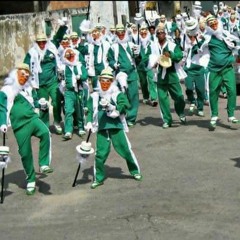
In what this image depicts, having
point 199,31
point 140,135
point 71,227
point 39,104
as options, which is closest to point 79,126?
point 140,135

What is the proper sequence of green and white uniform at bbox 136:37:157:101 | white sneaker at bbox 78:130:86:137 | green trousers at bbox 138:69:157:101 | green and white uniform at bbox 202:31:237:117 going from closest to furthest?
green and white uniform at bbox 202:31:237:117 < white sneaker at bbox 78:130:86:137 < green and white uniform at bbox 136:37:157:101 < green trousers at bbox 138:69:157:101

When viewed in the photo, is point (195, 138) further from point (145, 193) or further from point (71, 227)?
point (71, 227)

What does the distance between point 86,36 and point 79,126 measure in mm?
2935

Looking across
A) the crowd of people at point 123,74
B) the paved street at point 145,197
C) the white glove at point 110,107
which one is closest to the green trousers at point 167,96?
the crowd of people at point 123,74

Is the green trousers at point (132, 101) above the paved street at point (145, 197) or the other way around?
above

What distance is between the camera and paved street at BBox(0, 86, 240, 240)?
704cm

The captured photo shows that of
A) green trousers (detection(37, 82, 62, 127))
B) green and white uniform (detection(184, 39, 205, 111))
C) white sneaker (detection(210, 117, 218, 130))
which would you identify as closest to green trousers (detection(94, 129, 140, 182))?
white sneaker (detection(210, 117, 218, 130))

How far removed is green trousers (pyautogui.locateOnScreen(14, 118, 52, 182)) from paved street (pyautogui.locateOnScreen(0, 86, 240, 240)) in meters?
0.39

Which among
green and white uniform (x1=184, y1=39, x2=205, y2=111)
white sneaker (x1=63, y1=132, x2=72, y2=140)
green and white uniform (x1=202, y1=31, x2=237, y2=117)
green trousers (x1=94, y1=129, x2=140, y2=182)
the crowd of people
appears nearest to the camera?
green trousers (x1=94, y1=129, x2=140, y2=182)

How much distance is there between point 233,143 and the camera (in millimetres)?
10711

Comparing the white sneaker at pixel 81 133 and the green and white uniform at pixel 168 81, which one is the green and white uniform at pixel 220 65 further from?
the white sneaker at pixel 81 133

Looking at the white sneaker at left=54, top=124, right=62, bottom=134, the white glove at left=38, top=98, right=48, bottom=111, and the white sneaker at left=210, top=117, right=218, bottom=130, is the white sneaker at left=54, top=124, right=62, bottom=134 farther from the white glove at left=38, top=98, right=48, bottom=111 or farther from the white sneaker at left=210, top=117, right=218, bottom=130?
the white sneaker at left=210, top=117, right=218, bottom=130

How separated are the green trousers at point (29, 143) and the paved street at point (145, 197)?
15.5 inches

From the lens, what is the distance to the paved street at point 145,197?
704 cm
